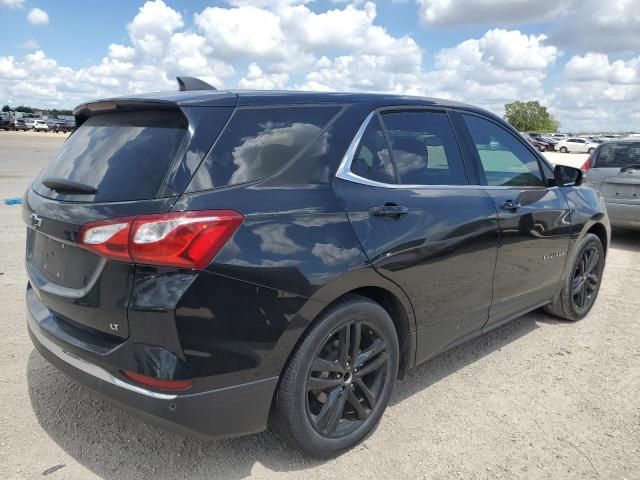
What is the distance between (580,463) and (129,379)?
2.26m

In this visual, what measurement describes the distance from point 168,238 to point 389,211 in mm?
1162

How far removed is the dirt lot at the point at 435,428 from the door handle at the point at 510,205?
115 centimetres

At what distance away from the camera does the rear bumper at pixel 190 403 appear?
2164 mm

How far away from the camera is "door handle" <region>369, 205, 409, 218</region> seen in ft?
8.85

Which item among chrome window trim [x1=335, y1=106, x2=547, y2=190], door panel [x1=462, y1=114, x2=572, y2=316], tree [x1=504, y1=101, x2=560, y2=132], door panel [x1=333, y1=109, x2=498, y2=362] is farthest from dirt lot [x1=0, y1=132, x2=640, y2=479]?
tree [x1=504, y1=101, x2=560, y2=132]

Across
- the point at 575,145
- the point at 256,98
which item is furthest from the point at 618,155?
the point at 575,145

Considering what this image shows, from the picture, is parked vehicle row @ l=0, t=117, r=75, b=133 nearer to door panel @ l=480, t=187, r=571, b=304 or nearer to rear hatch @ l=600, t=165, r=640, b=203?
rear hatch @ l=600, t=165, r=640, b=203

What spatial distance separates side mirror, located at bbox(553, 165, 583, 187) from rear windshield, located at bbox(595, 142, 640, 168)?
4043 millimetres

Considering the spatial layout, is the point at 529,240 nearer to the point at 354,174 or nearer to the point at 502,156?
the point at 502,156

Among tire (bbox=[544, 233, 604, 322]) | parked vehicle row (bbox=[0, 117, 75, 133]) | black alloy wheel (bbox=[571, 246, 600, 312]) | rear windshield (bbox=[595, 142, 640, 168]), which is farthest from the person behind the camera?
parked vehicle row (bbox=[0, 117, 75, 133])

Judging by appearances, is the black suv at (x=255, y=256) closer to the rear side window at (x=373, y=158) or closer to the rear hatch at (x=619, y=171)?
the rear side window at (x=373, y=158)

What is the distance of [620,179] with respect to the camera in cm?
775

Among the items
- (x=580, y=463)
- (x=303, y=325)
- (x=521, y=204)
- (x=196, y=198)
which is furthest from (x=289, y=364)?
(x=521, y=204)

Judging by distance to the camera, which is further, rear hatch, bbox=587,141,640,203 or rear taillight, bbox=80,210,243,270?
rear hatch, bbox=587,141,640,203
